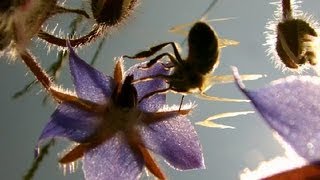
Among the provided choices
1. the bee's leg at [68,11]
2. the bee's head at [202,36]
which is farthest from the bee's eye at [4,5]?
the bee's head at [202,36]

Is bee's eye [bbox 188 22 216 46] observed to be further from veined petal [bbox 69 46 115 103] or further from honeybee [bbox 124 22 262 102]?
veined petal [bbox 69 46 115 103]

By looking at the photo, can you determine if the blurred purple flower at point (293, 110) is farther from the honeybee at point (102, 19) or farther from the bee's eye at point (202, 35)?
the honeybee at point (102, 19)

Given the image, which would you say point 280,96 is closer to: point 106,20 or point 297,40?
point 297,40

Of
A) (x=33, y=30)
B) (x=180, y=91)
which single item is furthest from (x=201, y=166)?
(x=33, y=30)

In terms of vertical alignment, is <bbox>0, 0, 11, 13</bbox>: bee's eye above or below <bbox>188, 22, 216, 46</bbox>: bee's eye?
above

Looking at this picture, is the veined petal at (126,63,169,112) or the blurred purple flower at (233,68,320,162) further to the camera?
the veined petal at (126,63,169,112)

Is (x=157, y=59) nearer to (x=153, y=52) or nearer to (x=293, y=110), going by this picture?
(x=153, y=52)

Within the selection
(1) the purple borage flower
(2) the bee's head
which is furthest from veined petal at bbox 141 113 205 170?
(2) the bee's head

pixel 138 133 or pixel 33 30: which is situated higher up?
pixel 33 30

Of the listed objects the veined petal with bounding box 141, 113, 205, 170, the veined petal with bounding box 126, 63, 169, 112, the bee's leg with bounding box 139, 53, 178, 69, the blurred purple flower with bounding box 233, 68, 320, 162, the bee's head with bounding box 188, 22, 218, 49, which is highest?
the bee's head with bounding box 188, 22, 218, 49
